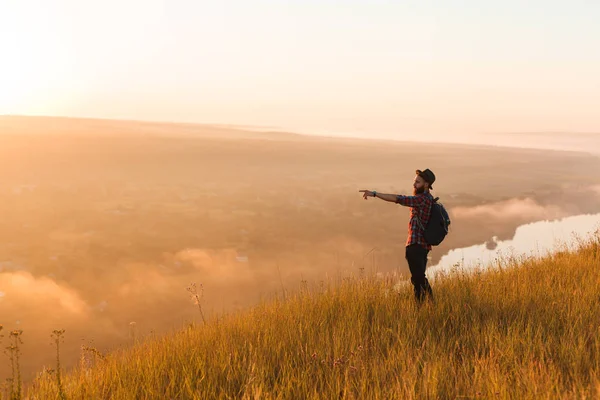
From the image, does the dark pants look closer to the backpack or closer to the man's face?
the backpack

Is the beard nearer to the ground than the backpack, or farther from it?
farther from it

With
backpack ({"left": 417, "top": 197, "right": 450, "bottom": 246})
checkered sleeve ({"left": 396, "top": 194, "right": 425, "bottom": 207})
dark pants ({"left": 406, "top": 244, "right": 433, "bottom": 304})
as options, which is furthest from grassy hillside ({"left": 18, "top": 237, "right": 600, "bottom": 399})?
checkered sleeve ({"left": 396, "top": 194, "right": 425, "bottom": 207})

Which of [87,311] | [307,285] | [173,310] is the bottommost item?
[87,311]

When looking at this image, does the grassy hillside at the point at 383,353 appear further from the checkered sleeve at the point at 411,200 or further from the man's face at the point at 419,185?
the man's face at the point at 419,185

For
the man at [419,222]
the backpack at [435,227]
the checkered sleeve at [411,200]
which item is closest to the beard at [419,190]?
the man at [419,222]

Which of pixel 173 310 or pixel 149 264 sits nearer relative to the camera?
pixel 173 310

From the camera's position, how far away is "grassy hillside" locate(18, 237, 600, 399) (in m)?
3.94

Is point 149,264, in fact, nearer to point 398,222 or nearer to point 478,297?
point 398,222

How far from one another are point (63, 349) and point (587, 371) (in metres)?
63.8

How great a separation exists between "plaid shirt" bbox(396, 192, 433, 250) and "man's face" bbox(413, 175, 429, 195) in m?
0.07

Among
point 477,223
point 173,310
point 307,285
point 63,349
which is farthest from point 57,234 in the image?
point 307,285

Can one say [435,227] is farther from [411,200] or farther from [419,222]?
[411,200]

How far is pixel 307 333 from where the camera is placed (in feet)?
17.5

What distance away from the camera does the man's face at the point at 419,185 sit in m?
6.32
